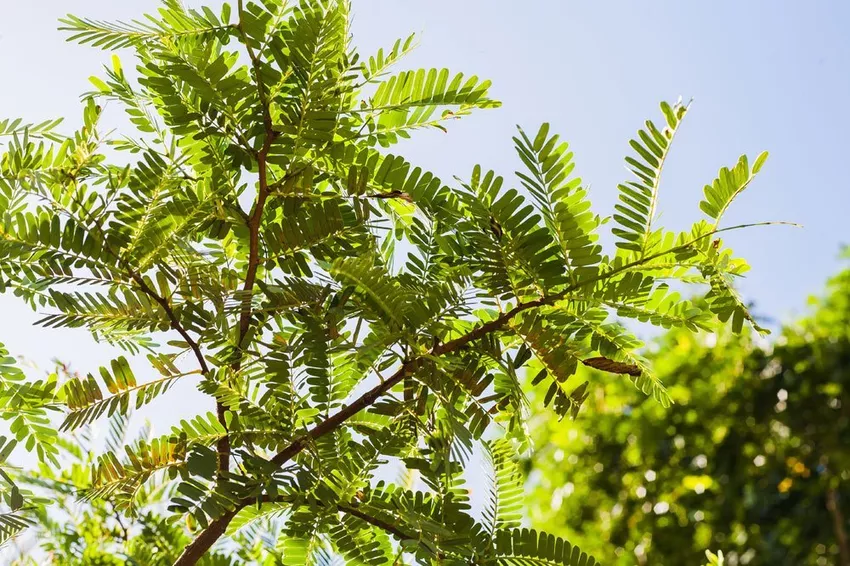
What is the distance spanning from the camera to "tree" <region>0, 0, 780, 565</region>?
523 millimetres

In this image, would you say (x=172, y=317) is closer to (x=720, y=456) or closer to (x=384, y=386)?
(x=384, y=386)

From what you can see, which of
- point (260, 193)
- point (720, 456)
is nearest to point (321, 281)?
point (260, 193)

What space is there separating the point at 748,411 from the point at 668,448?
47 cm

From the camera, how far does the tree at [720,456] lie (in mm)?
4250

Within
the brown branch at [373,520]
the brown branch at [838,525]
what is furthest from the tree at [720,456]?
the brown branch at [373,520]

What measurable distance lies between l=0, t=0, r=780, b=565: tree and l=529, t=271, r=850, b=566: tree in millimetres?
3751

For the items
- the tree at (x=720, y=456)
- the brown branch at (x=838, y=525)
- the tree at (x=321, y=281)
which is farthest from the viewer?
the tree at (x=720, y=456)

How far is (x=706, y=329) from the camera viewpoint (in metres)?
0.55

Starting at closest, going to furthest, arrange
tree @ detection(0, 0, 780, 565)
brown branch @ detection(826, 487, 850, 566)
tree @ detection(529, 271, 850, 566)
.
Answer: tree @ detection(0, 0, 780, 565) → brown branch @ detection(826, 487, 850, 566) → tree @ detection(529, 271, 850, 566)

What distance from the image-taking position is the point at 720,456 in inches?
179

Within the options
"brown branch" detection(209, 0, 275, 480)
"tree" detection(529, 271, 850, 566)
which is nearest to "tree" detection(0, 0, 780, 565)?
"brown branch" detection(209, 0, 275, 480)

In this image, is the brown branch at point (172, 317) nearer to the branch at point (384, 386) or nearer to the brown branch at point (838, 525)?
the branch at point (384, 386)

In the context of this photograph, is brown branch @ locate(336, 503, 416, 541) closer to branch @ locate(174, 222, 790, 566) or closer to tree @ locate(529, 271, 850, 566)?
branch @ locate(174, 222, 790, 566)

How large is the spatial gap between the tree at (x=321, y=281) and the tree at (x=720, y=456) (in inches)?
148
